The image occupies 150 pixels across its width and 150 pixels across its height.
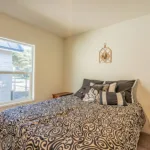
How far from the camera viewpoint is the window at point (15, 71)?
266 centimetres

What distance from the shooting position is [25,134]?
1.20 metres

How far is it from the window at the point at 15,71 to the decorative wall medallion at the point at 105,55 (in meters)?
1.68

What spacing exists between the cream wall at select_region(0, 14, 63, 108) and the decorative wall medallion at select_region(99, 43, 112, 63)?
1.29 metres

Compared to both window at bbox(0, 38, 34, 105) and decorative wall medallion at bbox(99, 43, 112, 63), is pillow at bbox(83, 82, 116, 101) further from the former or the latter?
window at bbox(0, 38, 34, 105)

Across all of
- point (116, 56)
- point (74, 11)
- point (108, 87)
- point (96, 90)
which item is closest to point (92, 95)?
point (96, 90)

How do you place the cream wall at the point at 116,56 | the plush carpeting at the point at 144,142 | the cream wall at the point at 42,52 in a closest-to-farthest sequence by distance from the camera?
the plush carpeting at the point at 144,142, the cream wall at the point at 116,56, the cream wall at the point at 42,52

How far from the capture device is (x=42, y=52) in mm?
3283

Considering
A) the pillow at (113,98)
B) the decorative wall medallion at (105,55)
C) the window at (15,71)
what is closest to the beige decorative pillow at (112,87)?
the pillow at (113,98)

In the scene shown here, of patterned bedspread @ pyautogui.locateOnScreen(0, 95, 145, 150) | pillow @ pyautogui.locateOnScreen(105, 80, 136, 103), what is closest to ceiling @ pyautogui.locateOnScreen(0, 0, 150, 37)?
pillow @ pyautogui.locateOnScreen(105, 80, 136, 103)

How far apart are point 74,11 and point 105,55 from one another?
3.99 feet

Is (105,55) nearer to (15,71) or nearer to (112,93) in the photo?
(112,93)

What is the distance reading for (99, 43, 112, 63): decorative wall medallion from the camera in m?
2.96

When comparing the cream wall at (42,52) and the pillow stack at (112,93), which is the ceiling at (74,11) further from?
the pillow stack at (112,93)

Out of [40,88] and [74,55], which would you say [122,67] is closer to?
[74,55]
